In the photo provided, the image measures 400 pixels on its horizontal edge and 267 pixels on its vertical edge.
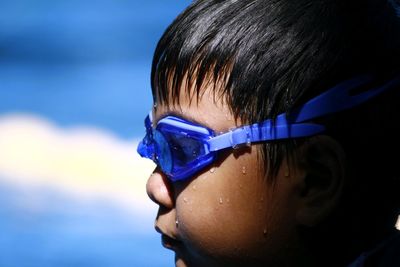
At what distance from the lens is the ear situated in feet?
4.13

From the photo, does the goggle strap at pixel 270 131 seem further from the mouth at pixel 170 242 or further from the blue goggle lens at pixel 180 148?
the mouth at pixel 170 242

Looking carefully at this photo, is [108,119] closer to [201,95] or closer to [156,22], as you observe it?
[156,22]

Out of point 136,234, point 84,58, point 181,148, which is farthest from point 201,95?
point 84,58

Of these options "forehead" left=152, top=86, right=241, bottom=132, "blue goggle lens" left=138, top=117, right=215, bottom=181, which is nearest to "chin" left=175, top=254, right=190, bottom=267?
"blue goggle lens" left=138, top=117, right=215, bottom=181

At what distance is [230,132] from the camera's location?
1.27m

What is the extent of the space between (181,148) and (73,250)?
112cm

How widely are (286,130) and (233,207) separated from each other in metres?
0.15

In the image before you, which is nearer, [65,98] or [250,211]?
[250,211]

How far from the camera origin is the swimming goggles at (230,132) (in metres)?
1.25

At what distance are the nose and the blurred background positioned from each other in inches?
37.9

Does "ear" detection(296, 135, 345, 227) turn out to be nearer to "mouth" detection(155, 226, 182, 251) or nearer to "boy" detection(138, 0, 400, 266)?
"boy" detection(138, 0, 400, 266)

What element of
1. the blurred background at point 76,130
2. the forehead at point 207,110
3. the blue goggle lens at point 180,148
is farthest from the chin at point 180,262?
the blurred background at point 76,130

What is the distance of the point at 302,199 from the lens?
1273 mm

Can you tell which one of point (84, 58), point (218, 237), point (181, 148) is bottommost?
point (218, 237)
